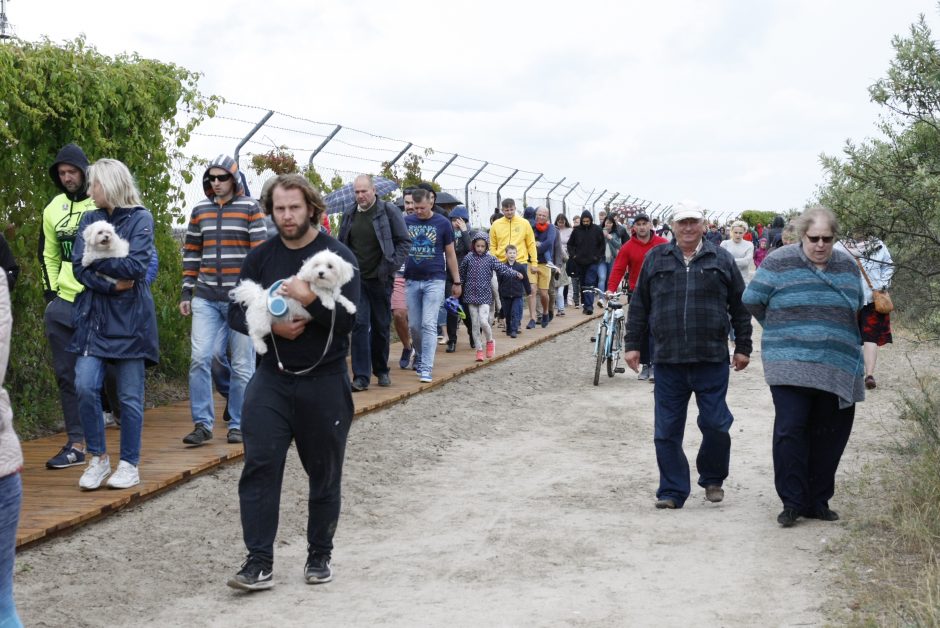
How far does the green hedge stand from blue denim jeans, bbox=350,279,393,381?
7.10 ft

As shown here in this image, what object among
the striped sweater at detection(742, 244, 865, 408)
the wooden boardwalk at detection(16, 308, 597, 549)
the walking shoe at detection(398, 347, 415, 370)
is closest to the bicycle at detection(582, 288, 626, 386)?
the walking shoe at detection(398, 347, 415, 370)

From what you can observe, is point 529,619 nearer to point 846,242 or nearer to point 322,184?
point 846,242

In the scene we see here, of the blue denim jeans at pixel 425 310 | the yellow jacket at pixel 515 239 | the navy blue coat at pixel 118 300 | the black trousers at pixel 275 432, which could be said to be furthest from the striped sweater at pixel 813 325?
the yellow jacket at pixel 515 239

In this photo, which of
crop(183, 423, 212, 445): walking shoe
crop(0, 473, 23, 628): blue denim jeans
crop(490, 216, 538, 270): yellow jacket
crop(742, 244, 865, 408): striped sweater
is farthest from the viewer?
crop(490, 216, 538, 270): yellow jacket

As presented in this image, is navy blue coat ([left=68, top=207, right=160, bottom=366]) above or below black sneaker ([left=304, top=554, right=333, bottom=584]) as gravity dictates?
above

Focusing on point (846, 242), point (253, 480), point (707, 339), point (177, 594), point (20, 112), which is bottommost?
point (177, 594)

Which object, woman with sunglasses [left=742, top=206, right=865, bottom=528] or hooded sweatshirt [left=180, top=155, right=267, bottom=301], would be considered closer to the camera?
woman with sunglasses [left=742, top=206, right=865, bottom=528]

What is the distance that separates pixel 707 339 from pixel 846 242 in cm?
176

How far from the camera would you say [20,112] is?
9.13 metres

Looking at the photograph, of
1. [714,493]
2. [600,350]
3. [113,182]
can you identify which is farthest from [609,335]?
[113,182]

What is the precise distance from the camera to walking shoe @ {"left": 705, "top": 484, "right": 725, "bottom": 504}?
7586 mm

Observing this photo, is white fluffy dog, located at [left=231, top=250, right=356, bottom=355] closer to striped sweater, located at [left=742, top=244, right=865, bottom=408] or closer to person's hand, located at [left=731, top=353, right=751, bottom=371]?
striped sweater, located at [left=742, top=244, right=865, bottom=408]

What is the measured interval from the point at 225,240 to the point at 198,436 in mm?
1410

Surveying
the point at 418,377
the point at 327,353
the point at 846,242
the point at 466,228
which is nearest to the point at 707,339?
the point at 846,242
